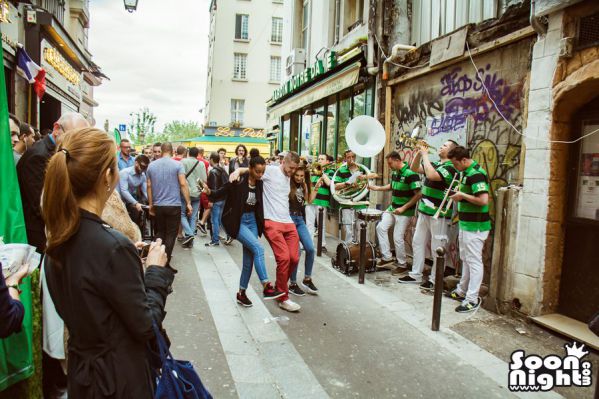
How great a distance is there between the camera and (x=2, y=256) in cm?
208

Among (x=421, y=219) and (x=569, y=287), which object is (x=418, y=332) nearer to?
(x=569, y=287)

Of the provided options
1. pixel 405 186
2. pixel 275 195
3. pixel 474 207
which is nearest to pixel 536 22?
pixel 474 207

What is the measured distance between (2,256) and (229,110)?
108 feet

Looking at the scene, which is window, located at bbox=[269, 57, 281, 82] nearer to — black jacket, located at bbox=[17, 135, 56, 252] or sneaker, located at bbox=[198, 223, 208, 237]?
sneaker, located at bbox=[198, 223, 208, 237]

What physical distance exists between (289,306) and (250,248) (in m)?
0.84

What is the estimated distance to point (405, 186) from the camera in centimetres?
743

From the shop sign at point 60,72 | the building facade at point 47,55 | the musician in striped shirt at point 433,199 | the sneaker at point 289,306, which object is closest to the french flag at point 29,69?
the building facade at point 47,55

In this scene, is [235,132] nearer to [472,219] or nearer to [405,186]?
[405,186]

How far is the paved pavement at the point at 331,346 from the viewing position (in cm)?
372

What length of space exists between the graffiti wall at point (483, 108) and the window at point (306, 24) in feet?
24.9

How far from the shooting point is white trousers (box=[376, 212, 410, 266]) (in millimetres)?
7539

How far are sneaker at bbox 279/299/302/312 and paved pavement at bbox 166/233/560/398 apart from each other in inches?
2.7

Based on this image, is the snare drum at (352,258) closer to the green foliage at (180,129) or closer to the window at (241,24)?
the window at (241,24)

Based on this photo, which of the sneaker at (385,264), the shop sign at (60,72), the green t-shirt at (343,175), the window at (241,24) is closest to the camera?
the sneaker at (385,264)
